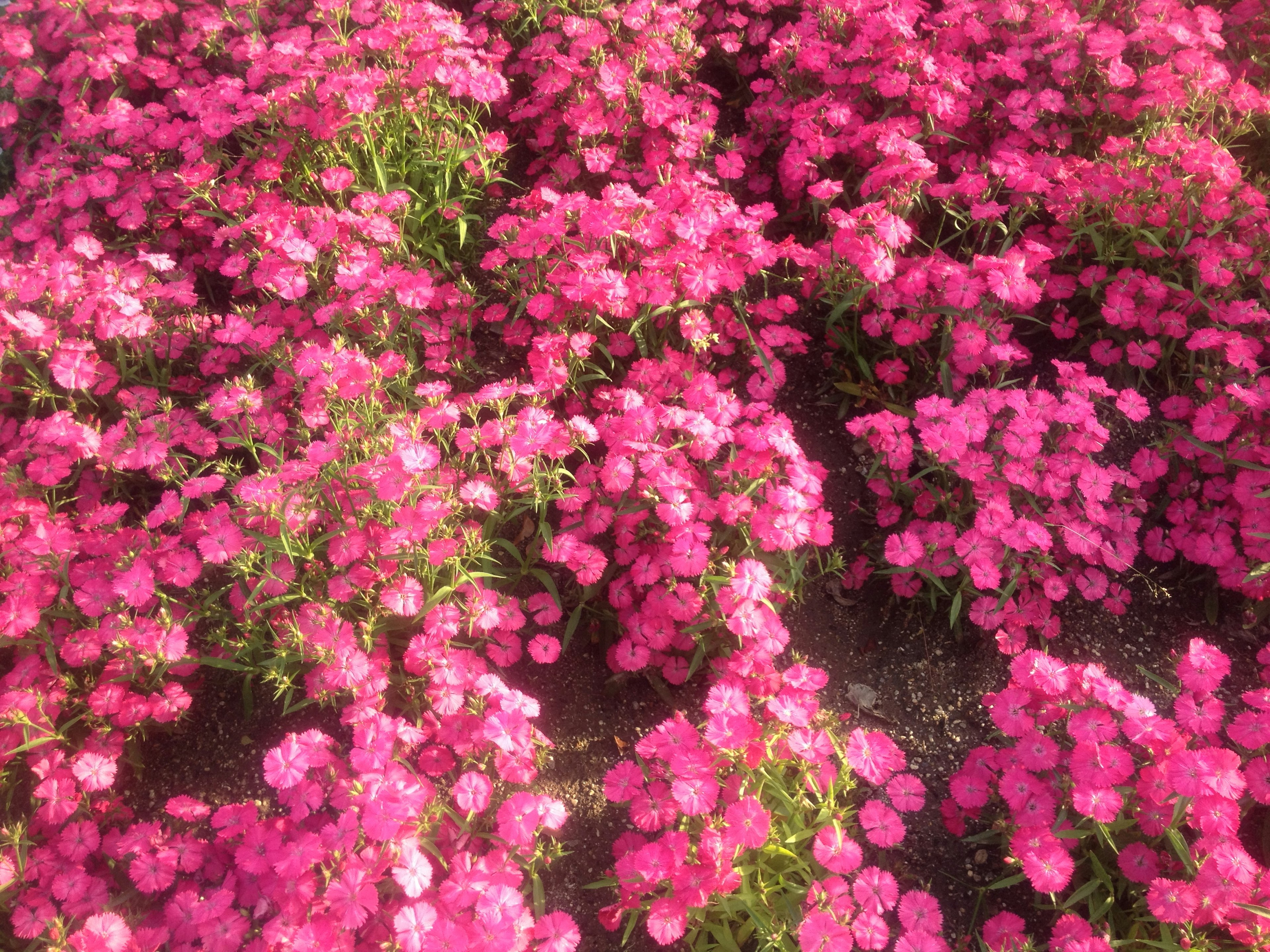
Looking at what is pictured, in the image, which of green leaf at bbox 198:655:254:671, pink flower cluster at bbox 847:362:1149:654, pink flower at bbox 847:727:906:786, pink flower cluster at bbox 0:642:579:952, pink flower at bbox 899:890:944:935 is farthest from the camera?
pink flower cluster at bbox 847:362:1149:654

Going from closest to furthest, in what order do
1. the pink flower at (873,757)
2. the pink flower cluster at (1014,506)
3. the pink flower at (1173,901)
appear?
the pink flower at (1173,901)
the pink flower at (873,757)
the pink flower cluster at (1014,506)

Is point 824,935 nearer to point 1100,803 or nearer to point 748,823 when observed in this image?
point 748,823

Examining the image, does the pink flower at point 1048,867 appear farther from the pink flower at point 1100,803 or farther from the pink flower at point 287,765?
the pink flower at point 287,765

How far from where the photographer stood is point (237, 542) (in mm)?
2574

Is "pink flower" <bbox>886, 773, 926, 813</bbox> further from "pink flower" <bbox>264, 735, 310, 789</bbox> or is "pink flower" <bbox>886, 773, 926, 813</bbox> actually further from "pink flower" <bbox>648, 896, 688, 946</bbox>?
"pink flower" <bbox>264, 735, 310, 789</bbox>

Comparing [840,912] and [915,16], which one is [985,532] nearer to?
[840,912]

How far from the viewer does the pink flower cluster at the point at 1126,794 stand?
2002 mm

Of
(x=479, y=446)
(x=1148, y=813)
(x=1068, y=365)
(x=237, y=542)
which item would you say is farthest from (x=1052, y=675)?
(x=237, y=542)

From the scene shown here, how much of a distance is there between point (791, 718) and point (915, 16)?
3.47 meters

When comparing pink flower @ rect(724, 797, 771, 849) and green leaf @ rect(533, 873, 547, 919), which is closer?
pink flower @ rect(724, 797, 771, 849)

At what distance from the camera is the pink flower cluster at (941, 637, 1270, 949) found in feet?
6.57

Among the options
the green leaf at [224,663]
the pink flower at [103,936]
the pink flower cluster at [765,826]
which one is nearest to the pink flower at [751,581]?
the pink flower cluster at [765,826]

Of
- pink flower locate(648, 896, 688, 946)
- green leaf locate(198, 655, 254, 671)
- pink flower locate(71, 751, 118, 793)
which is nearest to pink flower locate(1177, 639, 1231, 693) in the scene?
pink flower locate(648, 896, 688, 946)

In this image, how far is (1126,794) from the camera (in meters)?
2.20
